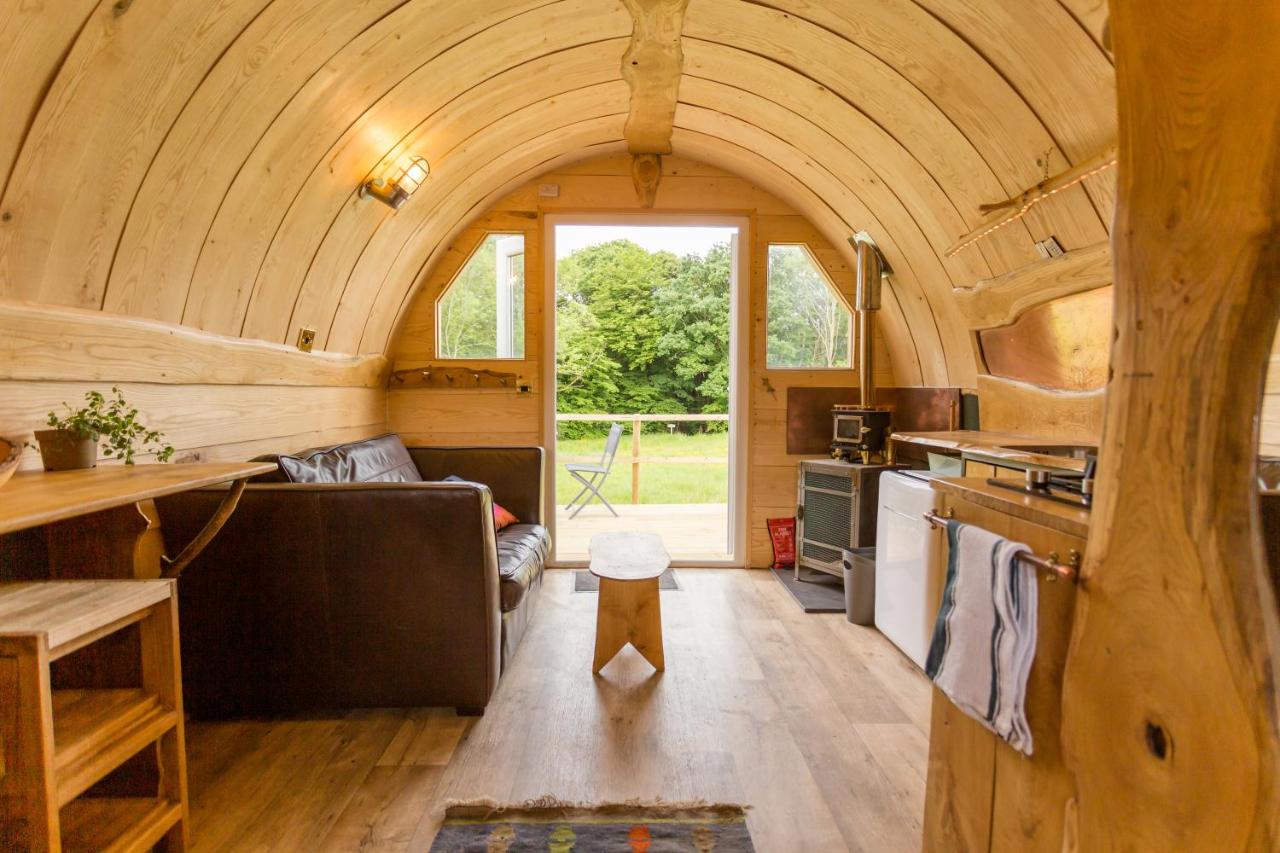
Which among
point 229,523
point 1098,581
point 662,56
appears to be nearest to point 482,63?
point 662,56

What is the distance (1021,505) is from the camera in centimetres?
121

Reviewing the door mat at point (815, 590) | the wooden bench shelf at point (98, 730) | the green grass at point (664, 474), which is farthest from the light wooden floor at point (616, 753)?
the green grass at point (664, 474)

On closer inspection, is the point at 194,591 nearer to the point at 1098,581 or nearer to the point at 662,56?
the point at 1098,581

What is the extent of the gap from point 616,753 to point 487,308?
3002 millimetres

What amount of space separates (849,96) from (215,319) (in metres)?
2.70

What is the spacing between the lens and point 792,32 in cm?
249

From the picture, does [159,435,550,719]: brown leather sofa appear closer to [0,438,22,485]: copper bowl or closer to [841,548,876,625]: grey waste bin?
[0,438,22,485]: copper bowl

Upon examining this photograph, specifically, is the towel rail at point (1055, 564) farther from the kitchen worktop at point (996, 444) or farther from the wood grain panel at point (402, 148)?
the wood grain panel at point (402, 148)

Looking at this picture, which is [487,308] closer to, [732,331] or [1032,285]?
[732,331]

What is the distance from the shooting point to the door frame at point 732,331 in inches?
165

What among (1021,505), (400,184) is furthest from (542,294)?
(1021,505)

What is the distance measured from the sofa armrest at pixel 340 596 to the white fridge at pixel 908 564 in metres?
1.70

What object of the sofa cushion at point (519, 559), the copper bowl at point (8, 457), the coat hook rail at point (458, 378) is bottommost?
the sofa cushion at point (519, 559)

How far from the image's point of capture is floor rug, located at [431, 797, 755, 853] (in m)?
1.62
